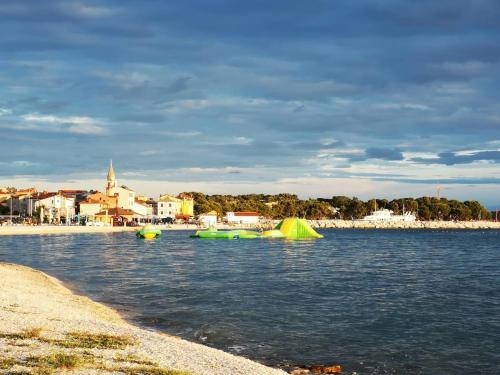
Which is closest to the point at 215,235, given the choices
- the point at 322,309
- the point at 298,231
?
the point at 298,231

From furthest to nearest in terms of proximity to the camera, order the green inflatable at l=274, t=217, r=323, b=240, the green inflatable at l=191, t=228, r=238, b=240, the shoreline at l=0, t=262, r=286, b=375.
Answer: the green inflatable at l=191, t=228, r=238, b=240 → the green inflatable at l=274, t=217, r=323, b=240 → the shoreline at l=0, t=262, r=286, b=375

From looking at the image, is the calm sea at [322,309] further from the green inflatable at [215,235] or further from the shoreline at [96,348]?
the green inflatable at [215,235]

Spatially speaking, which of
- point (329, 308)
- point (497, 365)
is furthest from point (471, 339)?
point (329, 308)

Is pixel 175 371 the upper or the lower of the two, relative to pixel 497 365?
upper

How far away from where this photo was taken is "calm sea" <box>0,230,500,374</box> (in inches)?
896

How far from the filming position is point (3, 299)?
28.2 m

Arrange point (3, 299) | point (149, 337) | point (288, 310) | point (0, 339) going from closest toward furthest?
point (0, 339) < point (149, 337) < point (3, 299) < point (288, 310)

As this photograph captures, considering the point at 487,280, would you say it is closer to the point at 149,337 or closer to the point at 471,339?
the point at 471,339

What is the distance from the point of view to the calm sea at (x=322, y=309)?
22.8 meters

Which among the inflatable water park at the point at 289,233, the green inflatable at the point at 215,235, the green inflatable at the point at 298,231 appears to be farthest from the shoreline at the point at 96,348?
the green inflatable at the point at 215,235

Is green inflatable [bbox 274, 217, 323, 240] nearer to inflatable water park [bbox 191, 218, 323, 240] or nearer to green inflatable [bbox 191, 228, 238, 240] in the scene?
inflatable water park [bbox 191, 218, 323, 240]

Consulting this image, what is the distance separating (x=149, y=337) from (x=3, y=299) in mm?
11303

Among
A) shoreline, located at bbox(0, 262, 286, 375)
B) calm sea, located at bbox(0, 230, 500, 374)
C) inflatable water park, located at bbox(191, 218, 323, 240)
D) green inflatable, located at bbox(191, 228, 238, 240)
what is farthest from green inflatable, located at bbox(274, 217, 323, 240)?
shoreline, located at bbox(0, 262, 286, 375)

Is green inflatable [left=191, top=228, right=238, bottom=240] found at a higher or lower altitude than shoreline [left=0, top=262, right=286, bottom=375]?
lower
